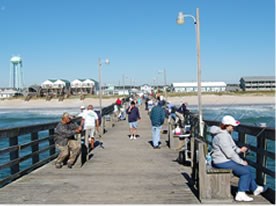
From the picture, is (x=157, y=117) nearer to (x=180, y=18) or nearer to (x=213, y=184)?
(x=180, y=18)

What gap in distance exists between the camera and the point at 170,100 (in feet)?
293

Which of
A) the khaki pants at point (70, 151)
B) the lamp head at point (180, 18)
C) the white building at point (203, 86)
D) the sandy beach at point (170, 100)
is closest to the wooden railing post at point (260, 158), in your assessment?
the khaki pants at point (70, 151)

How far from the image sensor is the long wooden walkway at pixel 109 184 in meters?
6.15

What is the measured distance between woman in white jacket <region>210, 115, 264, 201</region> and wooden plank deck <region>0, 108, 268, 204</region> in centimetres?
26

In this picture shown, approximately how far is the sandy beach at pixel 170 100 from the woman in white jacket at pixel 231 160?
79195 mm

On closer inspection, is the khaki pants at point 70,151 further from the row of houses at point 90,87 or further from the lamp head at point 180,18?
the row of houses at point 90,87

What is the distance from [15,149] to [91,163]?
2.44 meters

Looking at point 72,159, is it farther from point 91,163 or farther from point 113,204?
point 113,204

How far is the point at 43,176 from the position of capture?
802cm

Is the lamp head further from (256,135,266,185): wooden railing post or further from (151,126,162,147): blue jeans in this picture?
(256,135,266,185): wooden railing post

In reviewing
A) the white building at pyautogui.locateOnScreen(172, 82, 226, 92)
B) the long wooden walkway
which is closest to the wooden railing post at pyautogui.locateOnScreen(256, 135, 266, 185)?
the long wooden walkway

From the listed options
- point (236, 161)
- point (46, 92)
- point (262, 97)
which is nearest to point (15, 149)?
point (236, 161)

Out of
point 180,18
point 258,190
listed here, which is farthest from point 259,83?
point 258,190

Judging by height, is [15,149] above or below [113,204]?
above
